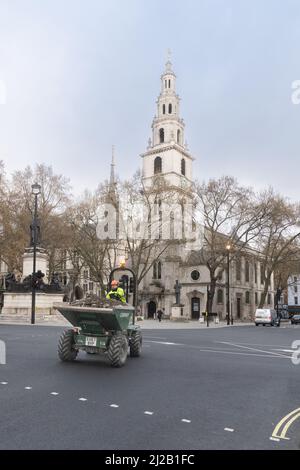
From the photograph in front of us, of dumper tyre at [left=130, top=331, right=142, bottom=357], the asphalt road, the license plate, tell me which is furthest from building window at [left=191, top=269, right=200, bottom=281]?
the license plate

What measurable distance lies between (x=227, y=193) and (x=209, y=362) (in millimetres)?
36011

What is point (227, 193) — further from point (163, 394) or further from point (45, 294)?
point (163, 394)

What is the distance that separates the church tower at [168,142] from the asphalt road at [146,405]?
61.0 meters

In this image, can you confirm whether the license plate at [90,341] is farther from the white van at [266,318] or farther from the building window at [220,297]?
the building window at [220,297]

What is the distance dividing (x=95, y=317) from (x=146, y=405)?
3322mm

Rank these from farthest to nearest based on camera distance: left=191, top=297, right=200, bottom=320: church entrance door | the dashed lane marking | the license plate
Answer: left=191, top=297, right=200, bottom=320: church entrance door < the license plate < the dashed lane marking

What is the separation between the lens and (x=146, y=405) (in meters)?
6.14

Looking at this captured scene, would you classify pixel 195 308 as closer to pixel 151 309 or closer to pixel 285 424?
pixel 151 309

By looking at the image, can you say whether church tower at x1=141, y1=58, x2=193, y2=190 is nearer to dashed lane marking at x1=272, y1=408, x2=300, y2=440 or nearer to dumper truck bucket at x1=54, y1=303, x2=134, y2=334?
dumper truck bucket at x1=54, y1=303, x2=134, y2=334

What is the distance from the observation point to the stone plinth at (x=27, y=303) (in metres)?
30.7

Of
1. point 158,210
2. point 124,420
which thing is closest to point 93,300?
point 124,420

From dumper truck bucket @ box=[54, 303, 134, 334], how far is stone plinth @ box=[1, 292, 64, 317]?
21.7 m

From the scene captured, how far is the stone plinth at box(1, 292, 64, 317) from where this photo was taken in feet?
101

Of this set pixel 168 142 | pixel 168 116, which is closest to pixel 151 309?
pixel 168 142
